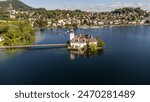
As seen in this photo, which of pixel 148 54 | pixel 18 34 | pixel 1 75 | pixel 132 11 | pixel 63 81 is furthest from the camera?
pixel 132 11

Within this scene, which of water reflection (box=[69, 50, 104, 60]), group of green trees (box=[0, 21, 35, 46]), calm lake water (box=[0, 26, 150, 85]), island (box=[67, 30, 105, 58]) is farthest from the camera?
group of green trees (box=[0, 21, 35, 46])

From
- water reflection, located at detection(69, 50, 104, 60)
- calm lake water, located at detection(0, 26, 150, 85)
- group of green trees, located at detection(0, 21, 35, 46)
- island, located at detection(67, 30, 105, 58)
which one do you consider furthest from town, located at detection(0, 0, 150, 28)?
calm lake water, located at detection(0, 26, 150, 85)

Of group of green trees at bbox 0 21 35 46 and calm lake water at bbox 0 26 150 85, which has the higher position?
group of green trees at bbox 0 21 35 46

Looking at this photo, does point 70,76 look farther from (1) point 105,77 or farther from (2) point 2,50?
(2) point 2,50

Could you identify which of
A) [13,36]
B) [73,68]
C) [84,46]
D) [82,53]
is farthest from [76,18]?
[73,68]

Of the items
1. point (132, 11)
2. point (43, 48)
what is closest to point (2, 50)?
point (43, 48)

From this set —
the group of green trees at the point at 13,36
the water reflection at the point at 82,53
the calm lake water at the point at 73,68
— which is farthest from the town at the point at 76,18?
the calm lake water at the point at 73,68

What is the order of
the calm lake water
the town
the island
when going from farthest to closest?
the town, the island, the calm lake water

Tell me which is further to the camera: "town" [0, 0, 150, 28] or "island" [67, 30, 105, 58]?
"town" [0, 0, 150, 28]

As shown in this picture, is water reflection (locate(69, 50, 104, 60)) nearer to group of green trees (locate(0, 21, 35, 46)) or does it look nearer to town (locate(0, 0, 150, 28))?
group of green trees (locate(0, 21, 35, 46))
